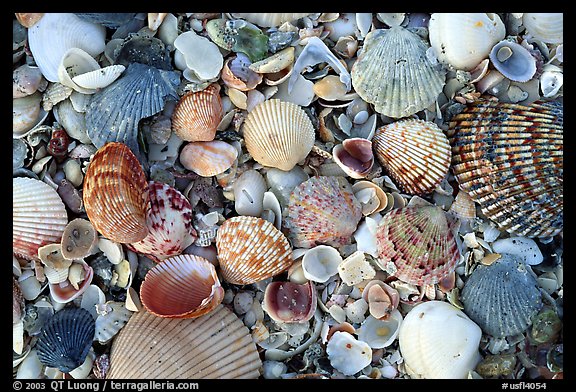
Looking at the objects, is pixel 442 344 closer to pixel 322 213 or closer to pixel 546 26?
pixel 322 213

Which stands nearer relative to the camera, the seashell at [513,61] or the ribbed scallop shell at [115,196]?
the ribbed scallop shell at [115,196]

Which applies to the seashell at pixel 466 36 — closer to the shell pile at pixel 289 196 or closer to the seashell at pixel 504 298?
the shell pile at pixel 289 196

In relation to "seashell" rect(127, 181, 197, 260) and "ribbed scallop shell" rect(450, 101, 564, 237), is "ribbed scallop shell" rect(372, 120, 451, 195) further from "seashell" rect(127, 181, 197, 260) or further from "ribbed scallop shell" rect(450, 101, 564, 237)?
"seashell" rect(127, 181, 197, 260)

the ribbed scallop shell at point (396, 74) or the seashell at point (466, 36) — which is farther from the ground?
the seashell at point (466, 36)

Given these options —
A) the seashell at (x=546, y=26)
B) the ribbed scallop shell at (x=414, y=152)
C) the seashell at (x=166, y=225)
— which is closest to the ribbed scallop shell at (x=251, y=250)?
the seashell at (x=166, y=225)

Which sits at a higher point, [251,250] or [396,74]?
[396,74]

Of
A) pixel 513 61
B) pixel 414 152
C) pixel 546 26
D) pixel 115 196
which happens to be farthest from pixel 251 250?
pixel 546 26
